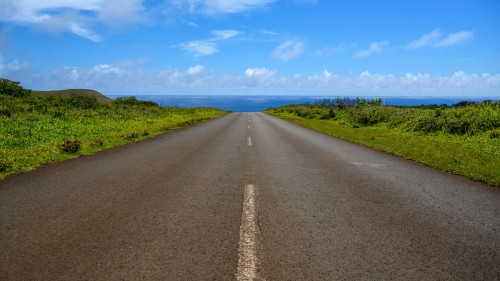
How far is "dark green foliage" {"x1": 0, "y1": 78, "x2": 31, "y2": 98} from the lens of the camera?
38.2m

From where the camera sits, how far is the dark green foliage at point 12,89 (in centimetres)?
3819

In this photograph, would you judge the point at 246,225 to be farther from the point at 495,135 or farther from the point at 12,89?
the point at 12,89

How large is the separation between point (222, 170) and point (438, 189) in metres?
4.93

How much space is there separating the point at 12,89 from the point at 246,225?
44.4 metres

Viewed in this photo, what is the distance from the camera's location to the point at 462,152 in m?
12.5

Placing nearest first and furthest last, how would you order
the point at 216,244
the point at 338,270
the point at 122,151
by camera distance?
the point at 338,270, the point at 216,244, the point at 122,151

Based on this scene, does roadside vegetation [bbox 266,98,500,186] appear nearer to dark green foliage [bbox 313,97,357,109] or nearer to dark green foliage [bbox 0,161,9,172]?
dark green foliage [bbox 0,161,9,172]

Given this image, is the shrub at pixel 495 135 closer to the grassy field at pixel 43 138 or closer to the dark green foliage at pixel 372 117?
the dark green foliage at pixel 372 117

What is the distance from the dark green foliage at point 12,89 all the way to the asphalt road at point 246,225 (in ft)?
123

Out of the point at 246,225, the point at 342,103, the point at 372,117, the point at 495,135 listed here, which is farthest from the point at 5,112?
the point at 342,103

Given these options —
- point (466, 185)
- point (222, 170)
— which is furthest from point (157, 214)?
point (466, 185)

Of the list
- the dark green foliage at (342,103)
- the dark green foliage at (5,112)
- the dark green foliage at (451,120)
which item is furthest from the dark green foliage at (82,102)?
the dark green foliage at (342,103)

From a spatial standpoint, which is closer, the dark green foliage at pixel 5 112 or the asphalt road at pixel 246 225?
the asphalt road at pixel 246 225

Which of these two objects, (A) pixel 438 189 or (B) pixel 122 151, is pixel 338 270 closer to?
(A) pixel 438 189
